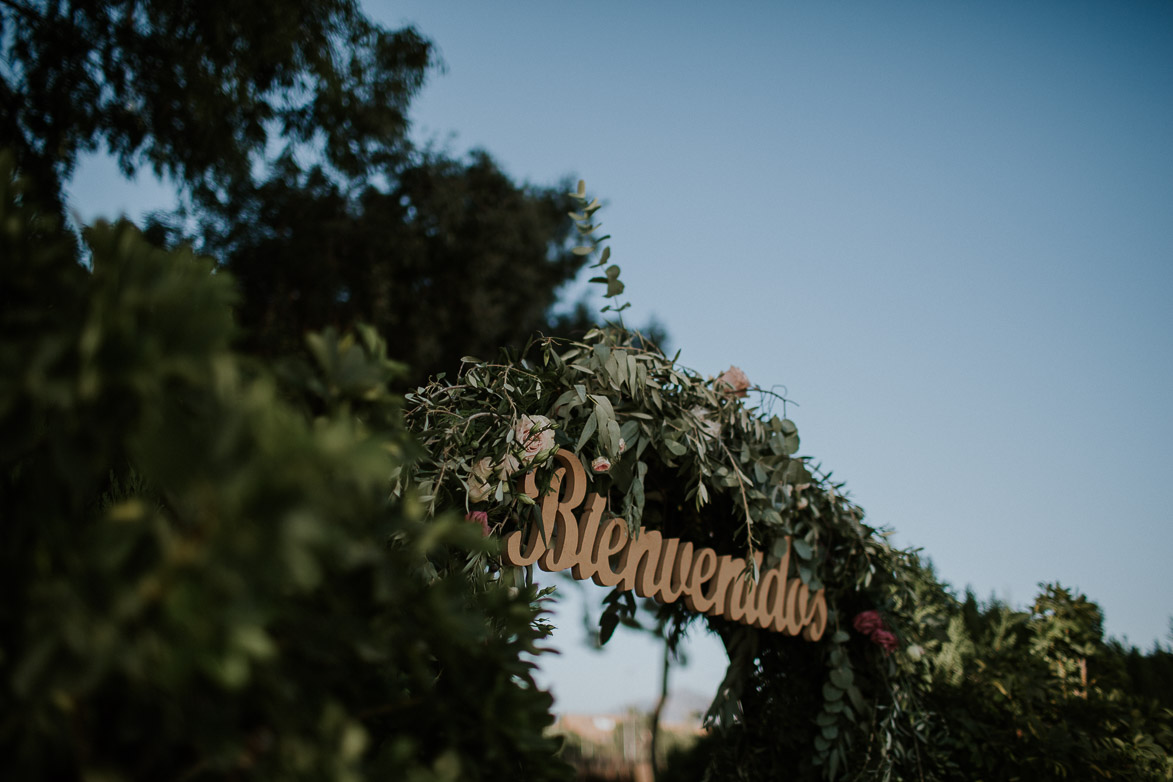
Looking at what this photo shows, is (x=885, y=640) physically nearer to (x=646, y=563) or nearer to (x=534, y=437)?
(x=646, y=563)

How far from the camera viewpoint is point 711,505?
8.60 ft

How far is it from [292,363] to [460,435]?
95cm

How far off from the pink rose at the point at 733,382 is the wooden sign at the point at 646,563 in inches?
22.4

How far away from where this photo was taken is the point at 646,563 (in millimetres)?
2191

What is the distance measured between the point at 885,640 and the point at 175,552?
2.69m

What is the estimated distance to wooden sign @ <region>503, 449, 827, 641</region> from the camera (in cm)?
191

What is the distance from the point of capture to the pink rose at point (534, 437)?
1758mm

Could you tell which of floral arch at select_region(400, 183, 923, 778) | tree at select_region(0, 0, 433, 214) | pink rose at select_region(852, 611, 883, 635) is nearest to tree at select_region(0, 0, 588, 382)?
tree at select_region(0, 0, 433, 214)

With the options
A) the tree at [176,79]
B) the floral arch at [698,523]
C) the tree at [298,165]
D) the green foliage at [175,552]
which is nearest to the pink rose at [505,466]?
the floral arch at [698,523]

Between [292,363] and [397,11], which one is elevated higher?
[397,11]

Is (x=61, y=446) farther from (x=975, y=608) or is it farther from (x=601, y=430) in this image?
(x=975, y=608)

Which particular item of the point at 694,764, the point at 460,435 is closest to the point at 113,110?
the point at 460,435

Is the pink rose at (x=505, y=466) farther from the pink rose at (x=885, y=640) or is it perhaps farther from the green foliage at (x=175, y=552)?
the pink rose at (x=885, y=640)

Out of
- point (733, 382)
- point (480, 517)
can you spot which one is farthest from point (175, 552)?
point (733, 382)
